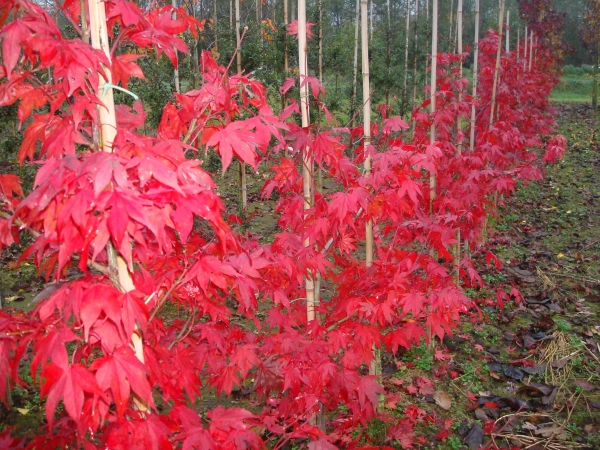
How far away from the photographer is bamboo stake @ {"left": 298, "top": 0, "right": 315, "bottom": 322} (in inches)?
94.5

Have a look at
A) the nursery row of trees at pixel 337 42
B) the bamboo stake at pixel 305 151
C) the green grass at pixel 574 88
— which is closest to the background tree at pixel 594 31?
the nursery row of trees at pixel 337 42

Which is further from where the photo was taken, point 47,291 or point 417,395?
point 417,395

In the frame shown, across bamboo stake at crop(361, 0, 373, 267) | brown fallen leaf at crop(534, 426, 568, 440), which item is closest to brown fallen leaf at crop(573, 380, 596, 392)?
brown fallen leaf at crop(534, 426, 568, 440)

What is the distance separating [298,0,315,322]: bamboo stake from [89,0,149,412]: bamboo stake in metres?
1.10

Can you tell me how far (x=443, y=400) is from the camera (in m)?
3.66

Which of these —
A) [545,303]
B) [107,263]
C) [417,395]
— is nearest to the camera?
[107,263]

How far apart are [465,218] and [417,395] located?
1.68 metres

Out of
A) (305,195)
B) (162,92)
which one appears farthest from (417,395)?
(162,92)

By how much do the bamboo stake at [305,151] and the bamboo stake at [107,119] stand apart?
1095mm

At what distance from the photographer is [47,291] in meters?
1.33

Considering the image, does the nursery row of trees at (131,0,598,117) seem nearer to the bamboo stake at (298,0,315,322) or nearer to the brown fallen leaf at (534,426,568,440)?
the bamboo stake at (298,0,315,322)

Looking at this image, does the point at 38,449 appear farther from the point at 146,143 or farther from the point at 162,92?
the point at 162,92

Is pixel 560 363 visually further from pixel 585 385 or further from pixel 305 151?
pixel 305 151

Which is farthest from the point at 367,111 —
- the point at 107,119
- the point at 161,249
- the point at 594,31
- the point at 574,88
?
the point at 574,88
